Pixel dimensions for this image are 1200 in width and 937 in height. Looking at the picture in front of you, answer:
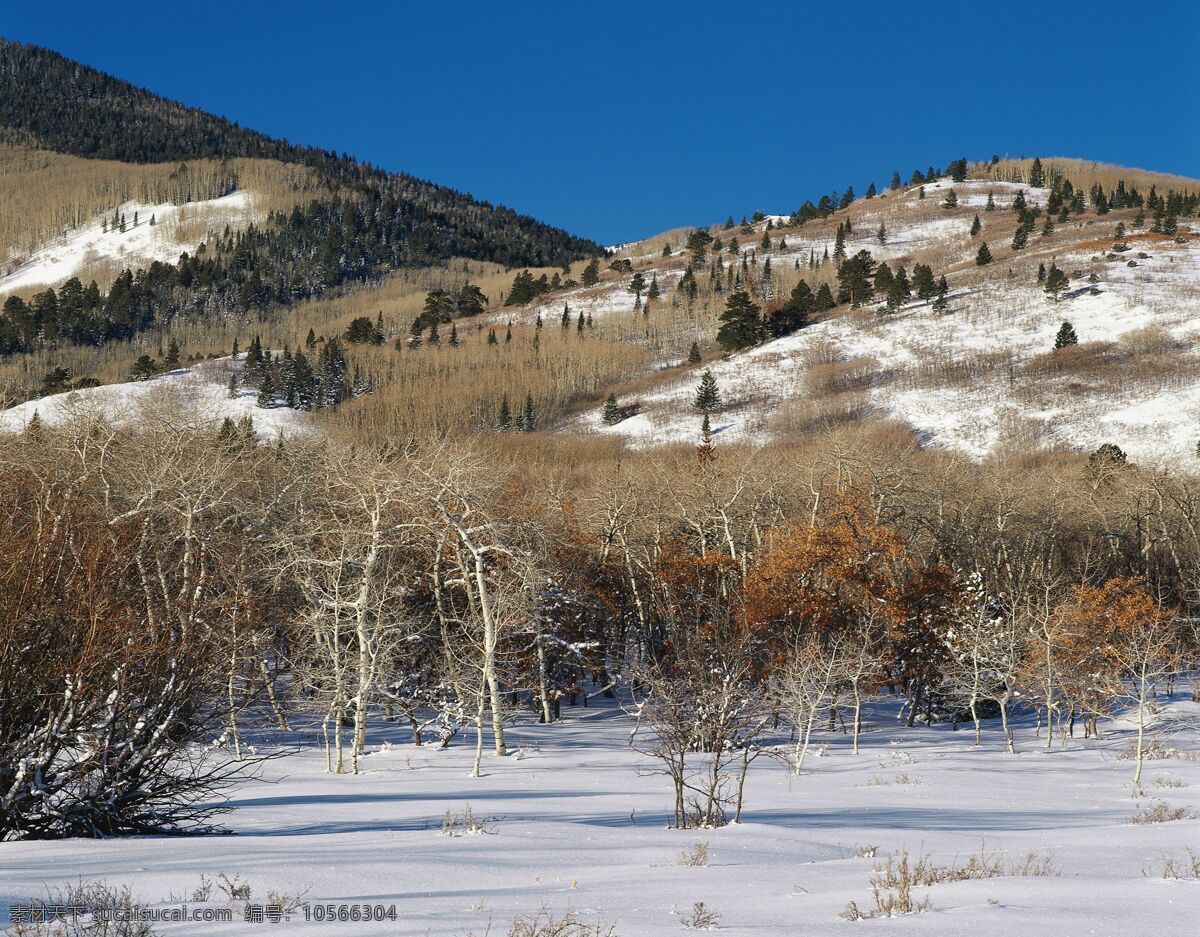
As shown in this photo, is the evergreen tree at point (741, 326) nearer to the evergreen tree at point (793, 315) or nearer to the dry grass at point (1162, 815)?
the evergreen tree at point (793, 315)

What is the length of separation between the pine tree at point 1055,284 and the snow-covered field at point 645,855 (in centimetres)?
10281

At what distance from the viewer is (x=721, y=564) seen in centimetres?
4166

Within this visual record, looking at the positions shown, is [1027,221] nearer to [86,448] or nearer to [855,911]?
[86,448]

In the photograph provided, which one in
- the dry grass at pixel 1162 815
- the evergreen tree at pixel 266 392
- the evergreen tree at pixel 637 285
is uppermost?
the evergreen tree at pixel 637 285

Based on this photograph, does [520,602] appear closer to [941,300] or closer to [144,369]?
[941,300]

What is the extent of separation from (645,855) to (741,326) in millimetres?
114369

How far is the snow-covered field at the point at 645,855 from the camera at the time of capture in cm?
645

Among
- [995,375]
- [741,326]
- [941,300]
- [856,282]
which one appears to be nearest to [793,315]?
[741,326]

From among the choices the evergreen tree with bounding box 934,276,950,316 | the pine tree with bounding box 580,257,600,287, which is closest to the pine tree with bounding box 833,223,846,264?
the evergreen tree with bounding box 934,276,950,316

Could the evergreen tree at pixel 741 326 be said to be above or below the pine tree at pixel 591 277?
below

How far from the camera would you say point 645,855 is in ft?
31.6

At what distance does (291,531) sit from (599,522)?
1403 centimetres

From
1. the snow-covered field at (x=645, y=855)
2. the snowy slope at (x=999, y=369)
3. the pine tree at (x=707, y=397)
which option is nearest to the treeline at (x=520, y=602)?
the snow-covered field at (x=645, y=855)

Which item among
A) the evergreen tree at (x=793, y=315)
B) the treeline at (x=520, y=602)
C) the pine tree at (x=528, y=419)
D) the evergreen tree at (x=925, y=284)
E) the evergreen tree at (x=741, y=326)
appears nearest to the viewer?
the treeline at (x=520, y=602)
